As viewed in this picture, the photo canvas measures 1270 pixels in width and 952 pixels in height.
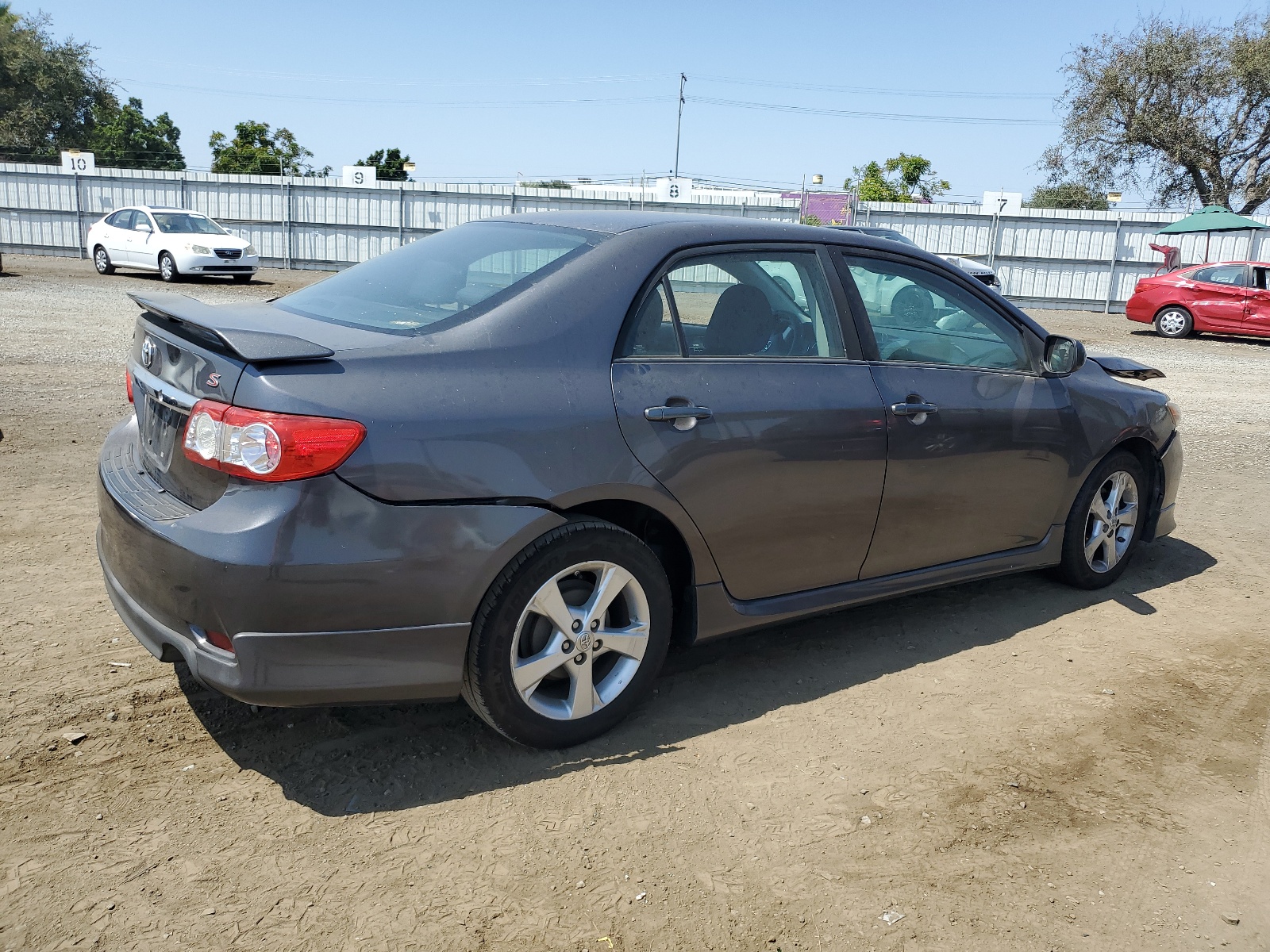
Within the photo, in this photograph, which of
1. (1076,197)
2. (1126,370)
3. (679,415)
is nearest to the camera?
(679,415)

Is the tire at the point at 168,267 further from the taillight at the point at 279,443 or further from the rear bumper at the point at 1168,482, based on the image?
the taillight at the point at 279,443

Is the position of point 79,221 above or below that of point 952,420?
above

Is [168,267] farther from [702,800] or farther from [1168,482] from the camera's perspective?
[702,800]

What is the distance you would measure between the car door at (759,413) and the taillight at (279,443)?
2.79ft

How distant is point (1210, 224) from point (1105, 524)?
21871 millimetres

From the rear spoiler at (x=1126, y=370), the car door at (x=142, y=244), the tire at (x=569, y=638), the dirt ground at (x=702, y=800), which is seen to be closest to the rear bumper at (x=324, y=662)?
the tire at (x=569, y=638)

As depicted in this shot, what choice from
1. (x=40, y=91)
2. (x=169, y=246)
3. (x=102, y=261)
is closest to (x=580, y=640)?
(x=169, y=246)

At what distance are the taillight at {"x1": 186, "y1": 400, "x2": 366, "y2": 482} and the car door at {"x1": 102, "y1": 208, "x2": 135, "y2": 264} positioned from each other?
2150cm

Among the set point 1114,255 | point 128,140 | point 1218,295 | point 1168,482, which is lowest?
point 1168,482

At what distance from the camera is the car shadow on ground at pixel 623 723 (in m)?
3.06

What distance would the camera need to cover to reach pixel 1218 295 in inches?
761

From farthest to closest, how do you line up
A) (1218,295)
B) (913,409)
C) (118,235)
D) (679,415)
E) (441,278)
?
(118,235) → (1218,295) → (913,409) → (441,278) → (679,415)

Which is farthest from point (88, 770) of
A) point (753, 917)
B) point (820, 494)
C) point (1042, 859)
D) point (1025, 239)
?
point (1025, 239)

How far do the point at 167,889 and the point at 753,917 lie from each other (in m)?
1.40
